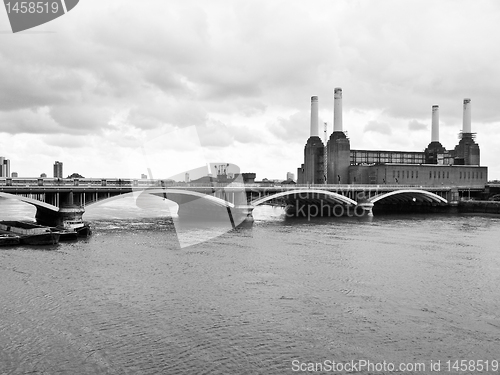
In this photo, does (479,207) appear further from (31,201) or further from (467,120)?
(31,201)

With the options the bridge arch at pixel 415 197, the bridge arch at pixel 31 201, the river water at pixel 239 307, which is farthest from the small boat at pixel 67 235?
the bridge arch at pixel 415 197

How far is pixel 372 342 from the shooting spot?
19.0 m

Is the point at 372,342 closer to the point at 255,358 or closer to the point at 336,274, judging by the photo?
the point at 255,358

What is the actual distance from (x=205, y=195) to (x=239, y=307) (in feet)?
127

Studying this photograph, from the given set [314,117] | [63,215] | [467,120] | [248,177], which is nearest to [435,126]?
[467,120]

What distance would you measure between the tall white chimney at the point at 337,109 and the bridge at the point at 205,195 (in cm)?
1964

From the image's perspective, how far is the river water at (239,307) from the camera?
17656 mm

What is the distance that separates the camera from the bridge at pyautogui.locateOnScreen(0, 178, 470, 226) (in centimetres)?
5131

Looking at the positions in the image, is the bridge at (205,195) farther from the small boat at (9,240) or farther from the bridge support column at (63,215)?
the small boat at (9,240)

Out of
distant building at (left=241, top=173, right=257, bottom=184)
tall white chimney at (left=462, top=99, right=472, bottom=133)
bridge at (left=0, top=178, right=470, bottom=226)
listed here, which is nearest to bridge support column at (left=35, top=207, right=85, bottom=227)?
bridge at (left=0, top=178, right=470, bottom=226)

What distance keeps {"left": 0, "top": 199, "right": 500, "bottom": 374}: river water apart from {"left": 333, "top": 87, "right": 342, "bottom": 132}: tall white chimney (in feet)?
211

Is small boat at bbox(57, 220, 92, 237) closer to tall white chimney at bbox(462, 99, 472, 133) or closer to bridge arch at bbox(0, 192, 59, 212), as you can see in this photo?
bridge arch at bbox(0, 192, 59, 212)

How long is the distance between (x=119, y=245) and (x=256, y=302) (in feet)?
69.0

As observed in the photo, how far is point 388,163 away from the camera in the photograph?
11406 cm
